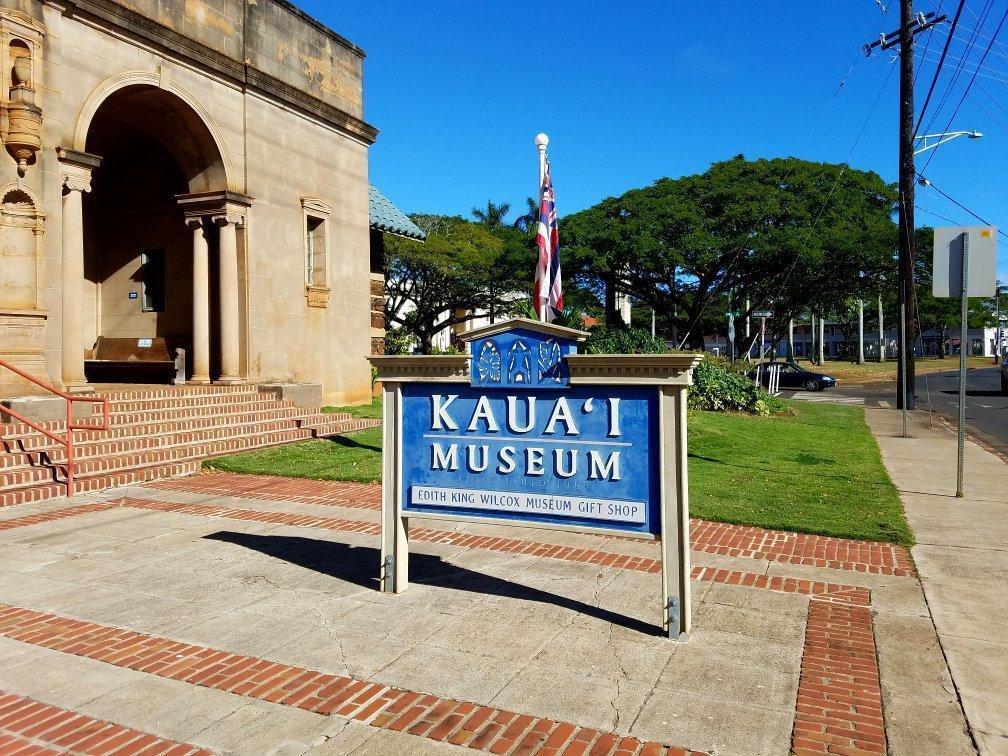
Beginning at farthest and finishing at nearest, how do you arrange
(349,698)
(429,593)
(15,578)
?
1. (15,578)
2. (429,593)
3. (349,698)

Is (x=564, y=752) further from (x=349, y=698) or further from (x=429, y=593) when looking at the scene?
(x=429, y=593)

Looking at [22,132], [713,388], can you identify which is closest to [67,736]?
[22,132]

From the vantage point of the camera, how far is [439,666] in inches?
175

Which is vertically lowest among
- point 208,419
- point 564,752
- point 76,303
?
point 564,752

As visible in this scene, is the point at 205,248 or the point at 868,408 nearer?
the point at 205,248

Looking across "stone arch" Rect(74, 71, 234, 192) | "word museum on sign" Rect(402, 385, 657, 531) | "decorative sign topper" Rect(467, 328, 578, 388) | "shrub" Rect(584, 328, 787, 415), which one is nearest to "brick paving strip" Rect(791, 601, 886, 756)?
"word museum on sign" Rect(402, 385, 657, 531)

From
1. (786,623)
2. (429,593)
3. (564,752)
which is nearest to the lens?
(564,752)

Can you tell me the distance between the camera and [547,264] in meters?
9.41

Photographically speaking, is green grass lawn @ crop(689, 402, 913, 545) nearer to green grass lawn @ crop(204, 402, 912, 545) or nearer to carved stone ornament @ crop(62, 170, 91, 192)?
green grass lawn @ crop(204, 402, 912, 545)

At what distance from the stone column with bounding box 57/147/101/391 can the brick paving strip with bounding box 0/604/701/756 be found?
764cm

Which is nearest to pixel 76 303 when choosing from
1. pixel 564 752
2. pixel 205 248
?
pixel 205 248

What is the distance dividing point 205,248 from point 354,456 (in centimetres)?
615

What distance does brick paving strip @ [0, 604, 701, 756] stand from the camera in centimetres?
359

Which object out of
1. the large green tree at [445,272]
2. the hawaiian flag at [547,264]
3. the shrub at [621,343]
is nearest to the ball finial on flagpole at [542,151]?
the hawaiian flag at [547,264]
